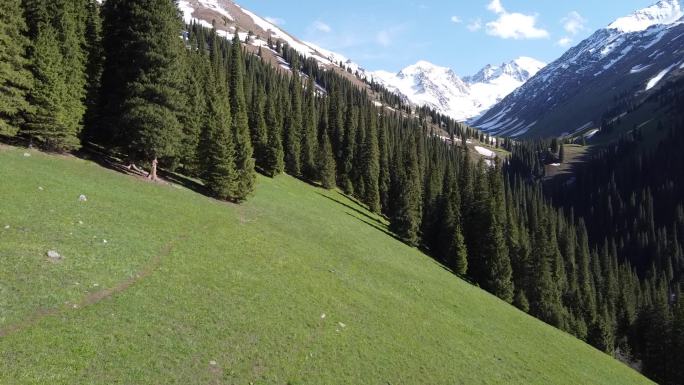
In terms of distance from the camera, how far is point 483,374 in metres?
26.1

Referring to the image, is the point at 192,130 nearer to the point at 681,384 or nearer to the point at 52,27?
the point at 52,27

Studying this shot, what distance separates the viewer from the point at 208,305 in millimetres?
21000

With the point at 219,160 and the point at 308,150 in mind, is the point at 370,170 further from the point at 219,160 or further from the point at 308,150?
the point at 219,160

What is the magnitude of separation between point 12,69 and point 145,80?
8.82 metres

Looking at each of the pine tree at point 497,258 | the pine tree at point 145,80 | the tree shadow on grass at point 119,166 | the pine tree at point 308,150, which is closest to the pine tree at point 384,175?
the pine tree at point 308,150

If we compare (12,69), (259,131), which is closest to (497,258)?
(259,131)

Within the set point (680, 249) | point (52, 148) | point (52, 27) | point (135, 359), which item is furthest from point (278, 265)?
point (680, 249)

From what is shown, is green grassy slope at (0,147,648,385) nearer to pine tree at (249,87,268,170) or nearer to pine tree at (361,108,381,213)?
pine tree at (249,87,268,170)

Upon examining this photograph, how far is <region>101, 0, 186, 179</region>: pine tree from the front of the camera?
36.4 m

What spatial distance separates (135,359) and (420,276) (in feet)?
102

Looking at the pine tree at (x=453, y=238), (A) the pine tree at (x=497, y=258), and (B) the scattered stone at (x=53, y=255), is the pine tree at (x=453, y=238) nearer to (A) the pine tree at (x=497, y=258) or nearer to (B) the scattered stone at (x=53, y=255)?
(A) the pine tree at (x=497, y=258)

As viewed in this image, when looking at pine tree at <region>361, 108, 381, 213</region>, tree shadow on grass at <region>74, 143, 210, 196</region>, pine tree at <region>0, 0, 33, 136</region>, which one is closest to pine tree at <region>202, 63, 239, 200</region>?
tree shadow on grass at <region>74, 143, 210, 196</region>

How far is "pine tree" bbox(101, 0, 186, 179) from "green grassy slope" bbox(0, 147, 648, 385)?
381cm

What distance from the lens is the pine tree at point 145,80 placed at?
3638 cm
